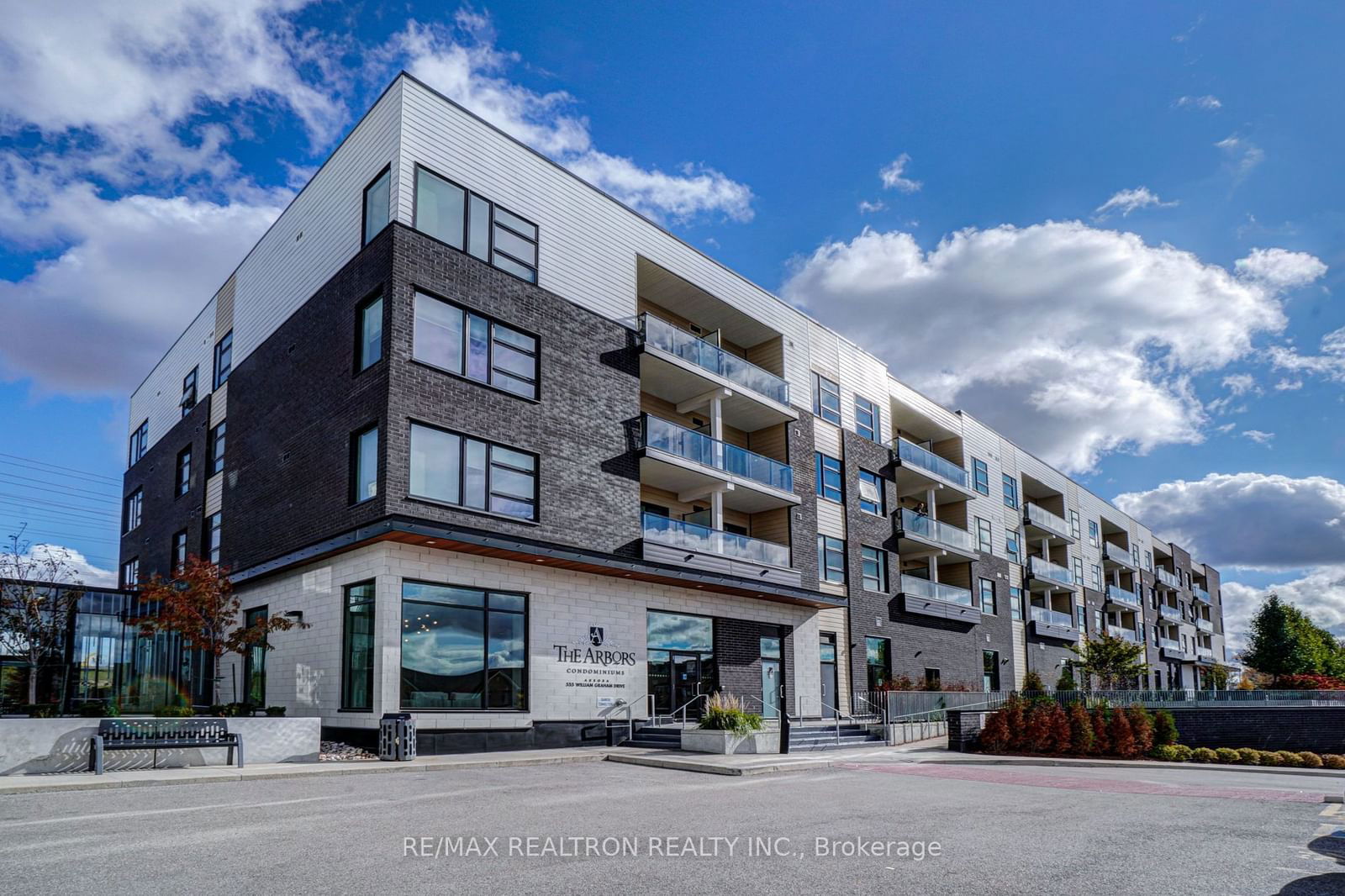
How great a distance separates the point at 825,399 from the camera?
3466 centimetres

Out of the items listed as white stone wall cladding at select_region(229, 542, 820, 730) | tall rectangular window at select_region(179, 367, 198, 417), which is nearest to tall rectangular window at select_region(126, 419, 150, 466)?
tall rectangular window at select_region(179, 367, 198, 417)

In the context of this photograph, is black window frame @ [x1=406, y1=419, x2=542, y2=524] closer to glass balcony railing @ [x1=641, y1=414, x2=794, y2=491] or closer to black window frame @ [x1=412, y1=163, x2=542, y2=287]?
glass balcony railing @ [x1=641, y1=414, x2=794, y2=491]

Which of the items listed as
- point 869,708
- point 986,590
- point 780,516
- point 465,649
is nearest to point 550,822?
point 465,649

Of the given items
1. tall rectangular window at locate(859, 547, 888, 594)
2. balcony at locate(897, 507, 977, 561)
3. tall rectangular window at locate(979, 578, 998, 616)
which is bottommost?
tall rectangular window at locate(979, 578, 998, 616)

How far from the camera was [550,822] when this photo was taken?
10070 mm

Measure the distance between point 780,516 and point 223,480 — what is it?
17.3 meters

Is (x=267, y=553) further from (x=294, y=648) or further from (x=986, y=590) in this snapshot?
(x=986, y=590)

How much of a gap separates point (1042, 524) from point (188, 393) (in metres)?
40.6

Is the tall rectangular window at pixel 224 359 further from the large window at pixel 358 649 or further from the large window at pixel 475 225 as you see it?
the large window at pixel 358 649

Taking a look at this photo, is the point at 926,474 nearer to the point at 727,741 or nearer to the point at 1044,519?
the point at 1044,519

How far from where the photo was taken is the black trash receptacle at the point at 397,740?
17.5 meters

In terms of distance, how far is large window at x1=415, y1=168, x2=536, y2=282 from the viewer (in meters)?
21.4

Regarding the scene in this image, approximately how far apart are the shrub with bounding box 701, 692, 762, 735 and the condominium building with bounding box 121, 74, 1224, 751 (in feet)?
11.4

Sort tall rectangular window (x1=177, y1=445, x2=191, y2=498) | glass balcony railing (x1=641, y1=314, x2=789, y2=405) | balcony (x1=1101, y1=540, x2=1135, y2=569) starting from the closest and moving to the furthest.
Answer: glass balcony railing (x1=641, y1=314, x2=789, y2=405) < tall rectangular window (x1=177, y1=445, x2=191, y2=498) < balcony (x1=1101, y1=540, x2=1135, y2=569)
